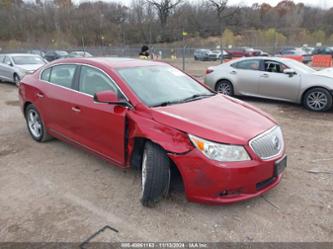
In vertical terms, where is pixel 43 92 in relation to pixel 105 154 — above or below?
above

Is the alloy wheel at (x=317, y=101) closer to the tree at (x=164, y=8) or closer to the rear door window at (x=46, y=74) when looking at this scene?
the rear door window at (x=46, y=74)

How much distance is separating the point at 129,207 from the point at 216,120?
1.33 m

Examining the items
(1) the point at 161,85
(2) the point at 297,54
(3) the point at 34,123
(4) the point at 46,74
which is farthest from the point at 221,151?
(2) the point at 297,54

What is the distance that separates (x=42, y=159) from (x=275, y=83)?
6.10 meters

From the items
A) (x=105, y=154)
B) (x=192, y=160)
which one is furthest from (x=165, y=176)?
(x=105, y=154)

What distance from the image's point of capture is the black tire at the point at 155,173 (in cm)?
283

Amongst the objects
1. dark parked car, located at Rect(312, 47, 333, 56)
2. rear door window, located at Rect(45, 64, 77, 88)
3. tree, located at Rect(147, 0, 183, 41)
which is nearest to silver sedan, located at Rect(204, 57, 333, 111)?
rear door window, located at Rect(45, 64, 77, 88)

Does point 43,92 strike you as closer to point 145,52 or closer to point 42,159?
point 42,159

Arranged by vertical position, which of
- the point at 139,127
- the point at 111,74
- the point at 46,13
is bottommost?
the point at 139,127

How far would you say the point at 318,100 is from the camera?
6961 millimetres

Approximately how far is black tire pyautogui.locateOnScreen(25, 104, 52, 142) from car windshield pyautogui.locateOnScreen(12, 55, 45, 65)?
813cm

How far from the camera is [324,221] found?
279 centimetres

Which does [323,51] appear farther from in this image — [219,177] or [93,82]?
[219,177]

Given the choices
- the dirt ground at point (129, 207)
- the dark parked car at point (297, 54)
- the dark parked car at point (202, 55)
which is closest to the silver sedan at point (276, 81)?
the dirt ground at point (129, 207)
